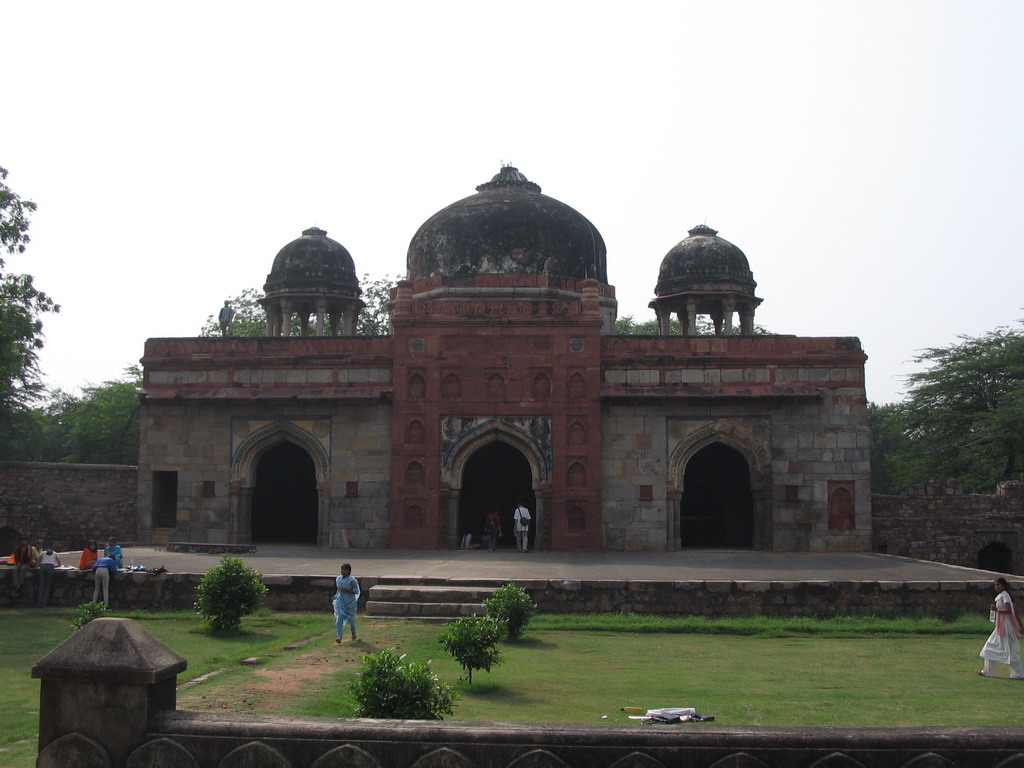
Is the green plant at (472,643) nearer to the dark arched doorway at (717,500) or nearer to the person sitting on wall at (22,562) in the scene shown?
the person sitting on wall at (22,562)

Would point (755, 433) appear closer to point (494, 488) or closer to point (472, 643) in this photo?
point (494, 488)

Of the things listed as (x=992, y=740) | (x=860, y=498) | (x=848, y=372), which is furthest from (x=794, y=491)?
(x=992, y=740)

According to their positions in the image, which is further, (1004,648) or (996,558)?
(996,558)

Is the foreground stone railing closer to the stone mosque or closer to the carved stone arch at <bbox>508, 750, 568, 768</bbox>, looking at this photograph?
the carved stone arch at <bbox>508, 750, 568, 768</bbox>

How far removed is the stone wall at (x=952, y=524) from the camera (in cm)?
1881

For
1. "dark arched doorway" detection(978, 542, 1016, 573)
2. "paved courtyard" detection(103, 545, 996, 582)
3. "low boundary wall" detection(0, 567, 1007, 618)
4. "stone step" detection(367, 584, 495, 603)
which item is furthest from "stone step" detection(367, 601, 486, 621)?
"dark arched doorway" detection(978, 542, 1016, 573)

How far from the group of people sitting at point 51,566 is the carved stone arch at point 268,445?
5.56 metres

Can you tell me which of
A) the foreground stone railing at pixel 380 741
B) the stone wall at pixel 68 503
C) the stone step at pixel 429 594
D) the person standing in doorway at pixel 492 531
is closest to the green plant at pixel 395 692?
the foreground stone railing at pixel 380 741

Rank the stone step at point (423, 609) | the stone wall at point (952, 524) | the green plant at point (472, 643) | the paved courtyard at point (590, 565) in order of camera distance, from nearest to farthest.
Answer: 1. the green plant at point (472, 643)
2. the stone step at point (423, 609)
3. the paved courtyard at point (590, 565)
4. the stone wall at point (952, 524)

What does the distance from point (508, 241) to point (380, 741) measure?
55.7 feet

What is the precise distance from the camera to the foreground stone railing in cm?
438

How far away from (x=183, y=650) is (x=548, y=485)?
9272 millimetres

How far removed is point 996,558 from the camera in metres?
20.2

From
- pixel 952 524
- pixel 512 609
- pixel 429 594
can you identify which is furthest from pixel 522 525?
pixel 952 524
